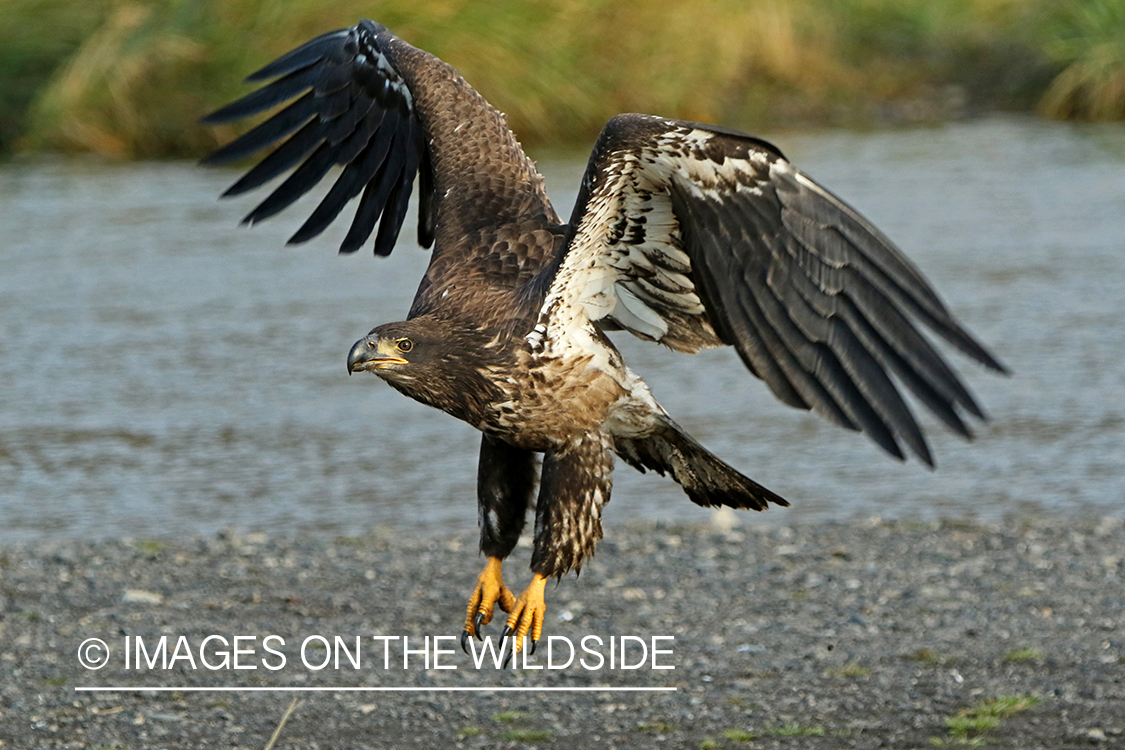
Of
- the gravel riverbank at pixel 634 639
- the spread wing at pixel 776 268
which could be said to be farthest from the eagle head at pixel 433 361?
the gravel riverbank at pixel 634 639

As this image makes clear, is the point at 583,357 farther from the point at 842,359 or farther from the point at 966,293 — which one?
the point at 966,293

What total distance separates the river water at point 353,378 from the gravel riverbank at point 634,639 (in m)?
0.70

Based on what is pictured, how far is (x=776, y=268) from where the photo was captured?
4.51 m

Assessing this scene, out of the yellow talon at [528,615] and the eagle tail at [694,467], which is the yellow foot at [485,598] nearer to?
the yellow talon at [528,615]

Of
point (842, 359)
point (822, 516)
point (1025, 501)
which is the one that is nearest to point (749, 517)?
point (822, 516)

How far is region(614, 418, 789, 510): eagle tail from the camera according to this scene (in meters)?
5.28

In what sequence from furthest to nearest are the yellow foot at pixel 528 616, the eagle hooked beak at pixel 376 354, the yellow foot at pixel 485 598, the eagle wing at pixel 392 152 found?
the eagle wing at pixel 392 152 → the yellow foot at pixel 485 598 → the yellow foot at pixel 528 616 → the eagle hooked beak at pixel 376 354

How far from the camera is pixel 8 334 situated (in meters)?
12.5

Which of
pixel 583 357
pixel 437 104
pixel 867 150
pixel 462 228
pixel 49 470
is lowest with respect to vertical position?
pixel 49 470

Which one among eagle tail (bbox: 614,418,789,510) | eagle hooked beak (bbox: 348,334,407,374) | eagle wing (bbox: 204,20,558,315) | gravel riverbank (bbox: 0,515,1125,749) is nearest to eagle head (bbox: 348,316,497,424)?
eagle hooked beak (bbox: 348,334,407,374)

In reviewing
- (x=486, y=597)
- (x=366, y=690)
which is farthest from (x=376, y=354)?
(x=366, y=690)

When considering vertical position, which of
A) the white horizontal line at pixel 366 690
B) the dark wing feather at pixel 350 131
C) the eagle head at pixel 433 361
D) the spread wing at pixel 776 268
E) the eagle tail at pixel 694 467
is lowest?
the white horizontal line at pixel 366 690

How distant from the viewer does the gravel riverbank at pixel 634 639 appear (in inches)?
217

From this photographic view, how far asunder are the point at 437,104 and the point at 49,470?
15.0ft
